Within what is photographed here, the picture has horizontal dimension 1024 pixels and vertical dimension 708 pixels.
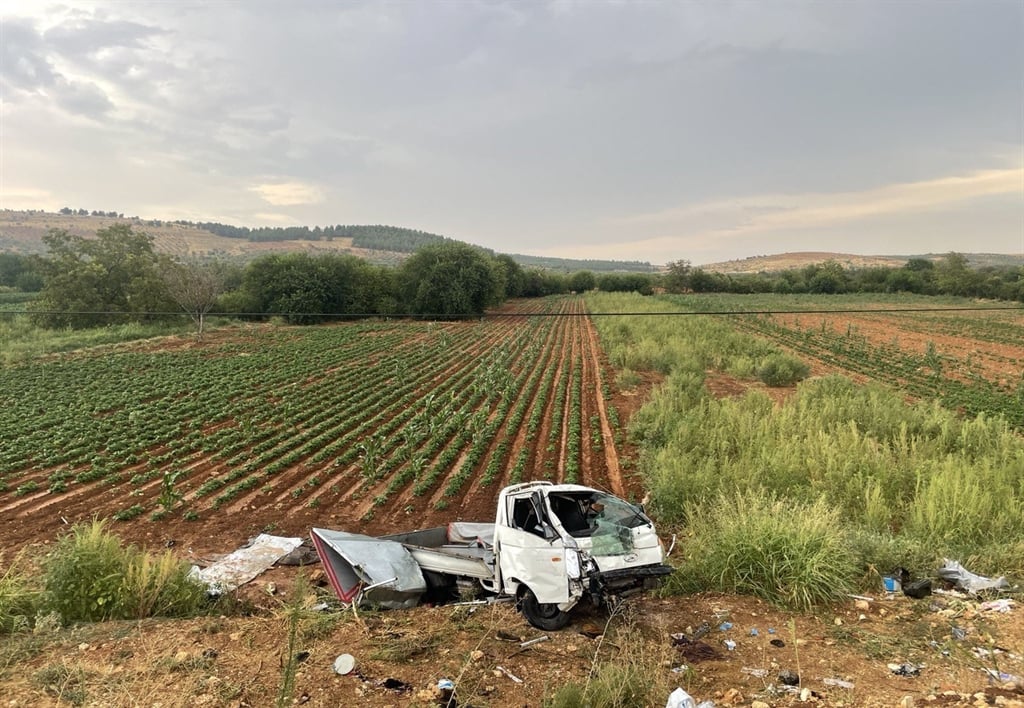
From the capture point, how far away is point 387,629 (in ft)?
19.8

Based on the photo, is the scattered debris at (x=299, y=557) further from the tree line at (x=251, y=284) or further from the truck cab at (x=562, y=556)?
the tree line at (x=251, y=284)

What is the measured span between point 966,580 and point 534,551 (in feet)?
17.2

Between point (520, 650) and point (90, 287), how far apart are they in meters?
58.0

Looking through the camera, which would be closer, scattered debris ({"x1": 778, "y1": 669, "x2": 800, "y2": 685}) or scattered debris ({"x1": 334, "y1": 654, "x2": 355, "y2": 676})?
scattered debris ({"x1": 778, "y1": 669, "x2": 800, "y2": 685})

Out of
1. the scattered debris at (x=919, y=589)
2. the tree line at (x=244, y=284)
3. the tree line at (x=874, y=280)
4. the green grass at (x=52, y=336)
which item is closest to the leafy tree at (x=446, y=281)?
the tree line at (x=244, y=284)

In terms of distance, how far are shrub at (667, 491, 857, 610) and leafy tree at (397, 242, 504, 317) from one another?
167ft

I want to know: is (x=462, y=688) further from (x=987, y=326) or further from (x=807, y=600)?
(x=987, y=326)

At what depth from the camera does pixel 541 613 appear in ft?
21.0

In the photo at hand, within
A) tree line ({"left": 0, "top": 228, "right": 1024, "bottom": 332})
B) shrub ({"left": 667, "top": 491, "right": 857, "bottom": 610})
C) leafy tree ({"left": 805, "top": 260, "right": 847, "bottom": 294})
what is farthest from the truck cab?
leafy tree ({"left": 805, "top": 260, "right": 847, "bottom": 294})

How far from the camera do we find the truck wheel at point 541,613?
6.30m

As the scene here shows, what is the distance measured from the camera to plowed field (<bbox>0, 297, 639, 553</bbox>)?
1155 centimetres

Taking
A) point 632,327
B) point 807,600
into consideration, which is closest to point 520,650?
point 807,600

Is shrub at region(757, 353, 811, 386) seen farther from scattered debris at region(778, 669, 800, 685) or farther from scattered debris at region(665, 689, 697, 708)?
scattered debris at region(665, 689, 697, 708)

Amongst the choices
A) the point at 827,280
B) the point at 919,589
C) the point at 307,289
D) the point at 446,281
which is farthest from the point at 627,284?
the point at 919,589
